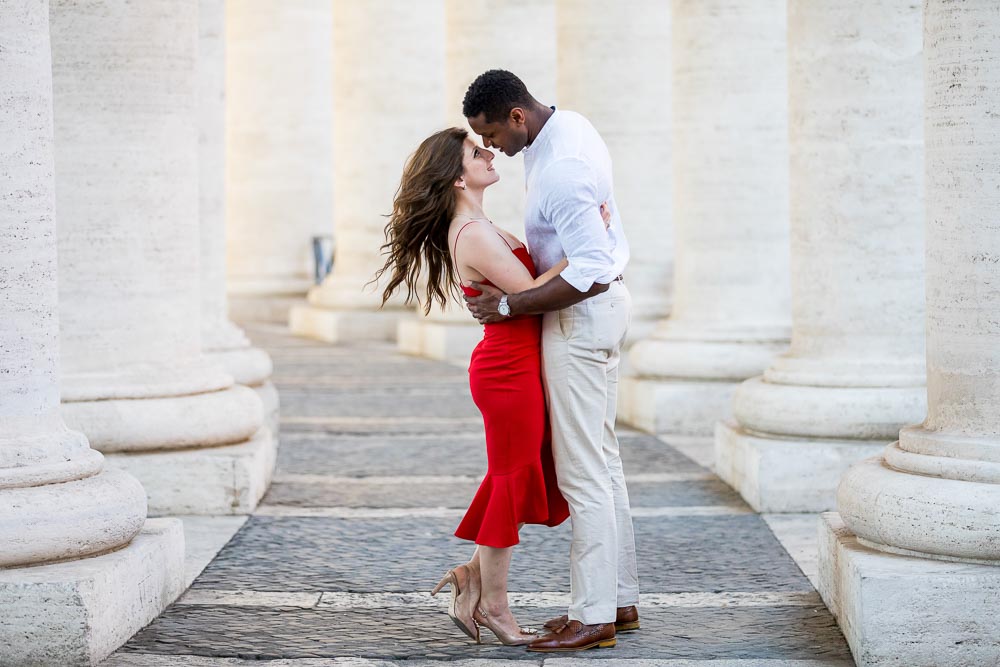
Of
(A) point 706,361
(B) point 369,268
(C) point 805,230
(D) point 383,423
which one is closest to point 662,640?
(C) point 805,230

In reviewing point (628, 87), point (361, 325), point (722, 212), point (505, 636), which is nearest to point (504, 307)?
point (505, 636)

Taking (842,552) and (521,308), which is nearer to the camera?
(521,308)

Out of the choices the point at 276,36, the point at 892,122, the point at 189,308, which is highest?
the point at 276,36

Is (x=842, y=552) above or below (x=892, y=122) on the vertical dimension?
below

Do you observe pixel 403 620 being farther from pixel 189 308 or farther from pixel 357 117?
pixel 357 117

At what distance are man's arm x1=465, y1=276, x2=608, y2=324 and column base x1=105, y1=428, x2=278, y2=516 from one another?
157 inches

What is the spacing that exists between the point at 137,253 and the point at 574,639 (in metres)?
4.49

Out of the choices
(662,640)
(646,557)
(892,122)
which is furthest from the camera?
(892,122)

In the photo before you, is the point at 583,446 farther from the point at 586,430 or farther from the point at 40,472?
the point at 40,472

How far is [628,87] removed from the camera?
18.7m

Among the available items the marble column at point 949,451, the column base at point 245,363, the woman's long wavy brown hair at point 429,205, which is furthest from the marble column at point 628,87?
the woman's long wavy brown hair at point 429,205

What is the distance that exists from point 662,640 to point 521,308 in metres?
1.72

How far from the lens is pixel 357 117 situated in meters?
27.0

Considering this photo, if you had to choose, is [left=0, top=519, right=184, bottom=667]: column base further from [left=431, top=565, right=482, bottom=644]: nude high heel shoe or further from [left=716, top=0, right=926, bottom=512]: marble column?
[left=716, top=0, right=926, bottom=512]: marble column
